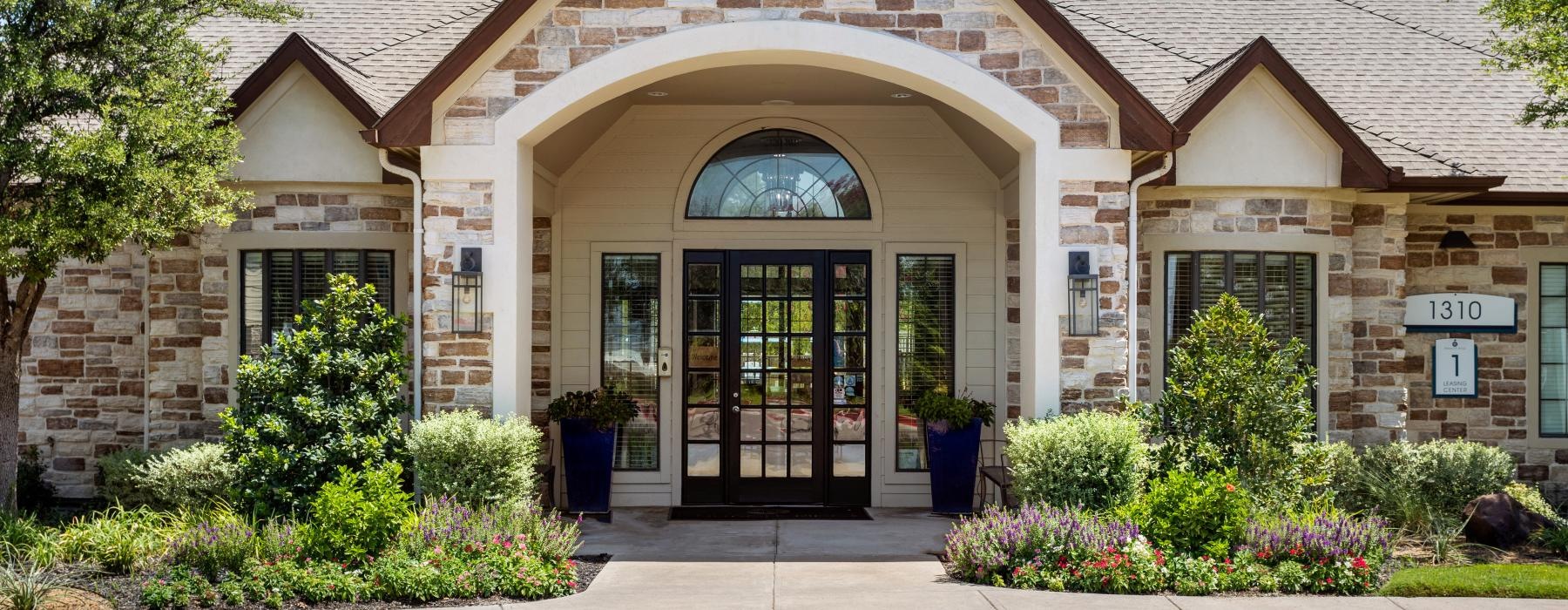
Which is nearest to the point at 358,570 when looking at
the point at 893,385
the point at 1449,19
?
the point at 893,385

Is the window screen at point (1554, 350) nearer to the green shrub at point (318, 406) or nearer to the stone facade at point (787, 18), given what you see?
the stone facade at point (787, 18)

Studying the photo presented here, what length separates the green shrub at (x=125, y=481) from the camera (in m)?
9.19

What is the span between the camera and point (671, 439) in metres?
11.2

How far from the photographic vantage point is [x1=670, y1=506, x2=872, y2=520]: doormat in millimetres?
10484

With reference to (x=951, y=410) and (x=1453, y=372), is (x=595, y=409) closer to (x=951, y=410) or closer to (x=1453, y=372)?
(x=951, y=410)

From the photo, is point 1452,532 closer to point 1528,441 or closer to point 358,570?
point 1528,441

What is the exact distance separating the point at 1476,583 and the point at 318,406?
7460mm

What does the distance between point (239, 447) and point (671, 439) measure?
3.94 m

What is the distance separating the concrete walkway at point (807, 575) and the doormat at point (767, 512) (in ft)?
0.73

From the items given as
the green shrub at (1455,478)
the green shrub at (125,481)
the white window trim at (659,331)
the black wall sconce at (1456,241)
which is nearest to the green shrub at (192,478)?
the green shrub at (125,481)

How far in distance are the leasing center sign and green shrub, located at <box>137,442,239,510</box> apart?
988 centimetres

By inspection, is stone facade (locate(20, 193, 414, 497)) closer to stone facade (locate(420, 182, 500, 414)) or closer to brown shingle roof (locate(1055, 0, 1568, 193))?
stone facade (locate(420, 182, 500, 414))

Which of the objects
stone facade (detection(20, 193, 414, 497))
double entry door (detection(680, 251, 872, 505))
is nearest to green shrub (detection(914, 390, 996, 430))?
double entry door (detection(680, 251, 872, 505))

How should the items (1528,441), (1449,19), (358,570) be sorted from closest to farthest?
(358,570) → (1528,441) → (1449,19)
